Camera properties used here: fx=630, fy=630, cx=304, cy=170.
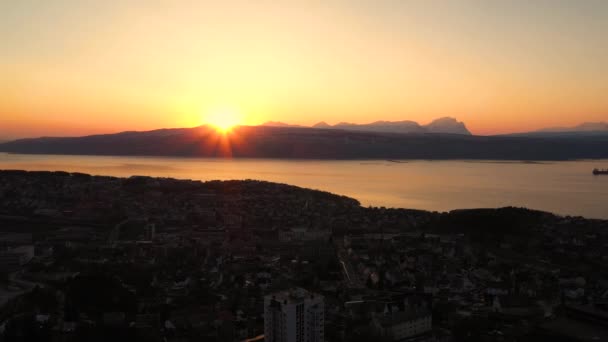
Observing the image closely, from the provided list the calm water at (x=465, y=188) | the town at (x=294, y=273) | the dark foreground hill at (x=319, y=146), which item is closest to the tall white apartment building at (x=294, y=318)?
the town at (x=294, y=273)

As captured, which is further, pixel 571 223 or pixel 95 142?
pixel 95 142

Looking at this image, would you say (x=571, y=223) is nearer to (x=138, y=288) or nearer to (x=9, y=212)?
(x=138, y=288)

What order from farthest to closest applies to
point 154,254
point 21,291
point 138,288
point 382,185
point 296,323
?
point 382,185
point 154,254
point 21,291
point 138,288
point 296,323

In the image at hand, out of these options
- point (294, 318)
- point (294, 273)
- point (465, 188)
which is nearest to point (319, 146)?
point (465, 188)

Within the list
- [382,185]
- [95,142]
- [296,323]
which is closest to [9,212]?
[296,323]

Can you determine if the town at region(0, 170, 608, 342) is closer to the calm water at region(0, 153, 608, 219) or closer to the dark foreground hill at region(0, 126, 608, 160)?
the calm water at region(0, 153, 608, 219)

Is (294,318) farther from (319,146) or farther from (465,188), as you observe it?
(319,146)

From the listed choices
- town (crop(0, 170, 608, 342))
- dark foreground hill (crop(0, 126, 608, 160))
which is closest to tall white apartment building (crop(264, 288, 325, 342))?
town (crop(0, 170, 608, 342))
